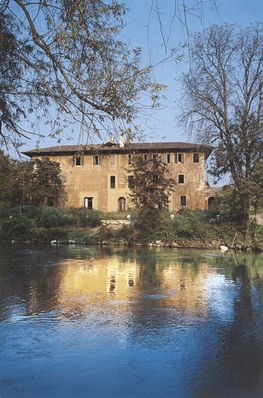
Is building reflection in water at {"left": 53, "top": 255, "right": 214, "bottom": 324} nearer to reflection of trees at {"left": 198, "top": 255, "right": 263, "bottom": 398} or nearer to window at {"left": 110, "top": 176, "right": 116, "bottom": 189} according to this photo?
reflection of trees at {"left": 198, "top": 255, "right": 263, "bottom": 398}

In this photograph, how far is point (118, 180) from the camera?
155 ft

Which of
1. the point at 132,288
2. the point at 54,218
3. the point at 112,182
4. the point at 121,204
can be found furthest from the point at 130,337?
the point at 112,182

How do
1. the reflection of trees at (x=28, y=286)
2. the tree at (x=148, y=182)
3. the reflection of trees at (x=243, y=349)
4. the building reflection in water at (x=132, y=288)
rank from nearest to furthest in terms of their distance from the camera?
1. the reflection of trees at (x=243, y=349)
2. the reflection of trees at (x=28, y=286)
3. the building reflection in water at (x=132, y=288)
4. the tree at (x=148, y=182)

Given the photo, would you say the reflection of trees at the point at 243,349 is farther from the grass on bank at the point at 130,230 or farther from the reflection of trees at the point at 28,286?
the grass on bank at the point at 130,230

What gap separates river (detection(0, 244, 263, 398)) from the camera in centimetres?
474

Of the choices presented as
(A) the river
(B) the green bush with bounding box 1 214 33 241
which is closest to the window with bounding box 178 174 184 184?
(B) the green bush with bounding box 1 214 33 241

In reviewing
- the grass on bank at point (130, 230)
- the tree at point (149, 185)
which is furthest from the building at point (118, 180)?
the grass on bank at point (130, 230)

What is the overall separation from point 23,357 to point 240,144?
24077mm

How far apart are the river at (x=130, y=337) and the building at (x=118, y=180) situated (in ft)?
109

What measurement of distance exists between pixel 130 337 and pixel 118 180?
135ft

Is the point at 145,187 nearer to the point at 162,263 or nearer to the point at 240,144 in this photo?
the point at 240,144

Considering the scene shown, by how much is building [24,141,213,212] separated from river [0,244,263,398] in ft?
109

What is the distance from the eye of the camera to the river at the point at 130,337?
474 centimetres

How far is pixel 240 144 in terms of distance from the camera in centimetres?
2728
